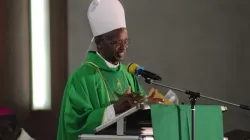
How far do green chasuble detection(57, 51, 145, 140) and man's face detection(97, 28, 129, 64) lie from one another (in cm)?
7

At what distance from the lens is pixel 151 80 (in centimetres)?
166

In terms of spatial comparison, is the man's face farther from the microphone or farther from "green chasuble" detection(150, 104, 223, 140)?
"green chasuble" detection(150, 104, 223, 140)

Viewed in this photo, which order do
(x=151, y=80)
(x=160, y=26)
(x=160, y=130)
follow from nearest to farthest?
(x=160, y=130) < (x=151, y=80) < (x=160, y=26)

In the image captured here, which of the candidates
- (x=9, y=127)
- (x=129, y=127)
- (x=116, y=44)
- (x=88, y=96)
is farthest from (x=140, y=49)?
(x=129, y=127)

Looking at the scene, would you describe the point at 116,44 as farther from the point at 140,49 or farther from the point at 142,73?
the point at 140,49

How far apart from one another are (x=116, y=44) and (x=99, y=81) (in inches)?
7.8

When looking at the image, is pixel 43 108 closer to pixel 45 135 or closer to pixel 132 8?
pixel 45 135

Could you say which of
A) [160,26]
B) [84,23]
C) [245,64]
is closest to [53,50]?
[84,23]

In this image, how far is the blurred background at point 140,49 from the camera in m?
3.22

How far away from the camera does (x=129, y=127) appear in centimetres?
165

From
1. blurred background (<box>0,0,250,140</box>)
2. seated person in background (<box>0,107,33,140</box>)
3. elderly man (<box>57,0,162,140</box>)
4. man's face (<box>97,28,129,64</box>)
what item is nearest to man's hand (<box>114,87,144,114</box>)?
elderly man (<box>57,0,162,140</box>)

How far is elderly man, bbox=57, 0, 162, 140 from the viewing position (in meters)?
1.79

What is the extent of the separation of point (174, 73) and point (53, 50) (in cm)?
110

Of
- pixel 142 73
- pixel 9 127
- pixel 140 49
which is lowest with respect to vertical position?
pixel 9 127
